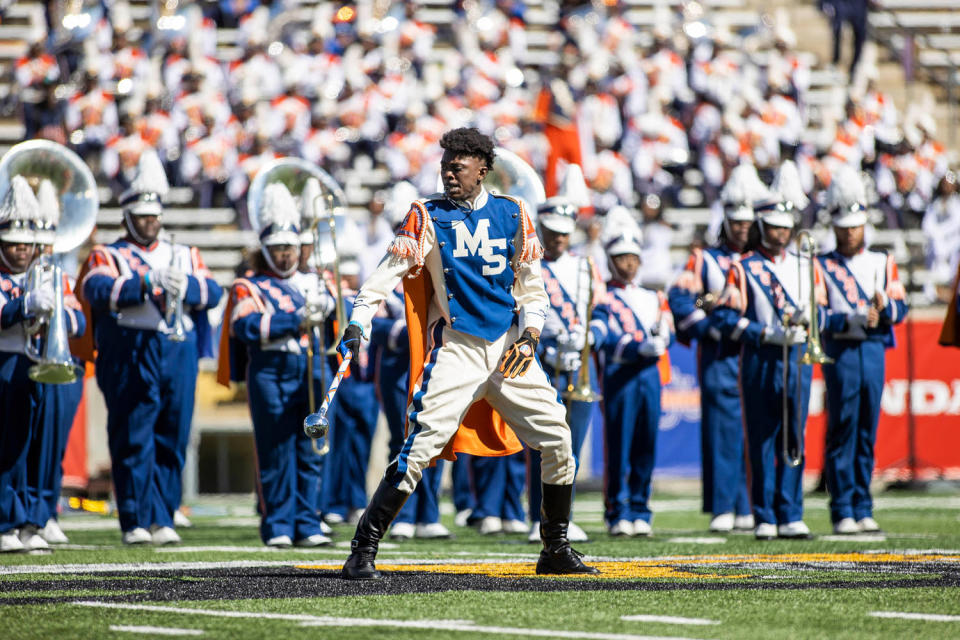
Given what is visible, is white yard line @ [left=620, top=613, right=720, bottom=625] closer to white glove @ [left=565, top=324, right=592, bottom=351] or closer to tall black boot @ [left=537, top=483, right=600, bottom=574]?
tall black boot @ [left=537, top=483, right=600, bottom=574]

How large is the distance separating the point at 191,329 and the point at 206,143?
9.48 metres

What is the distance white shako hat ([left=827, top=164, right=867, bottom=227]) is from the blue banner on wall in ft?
18.0

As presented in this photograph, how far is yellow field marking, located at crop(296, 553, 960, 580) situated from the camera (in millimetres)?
7559

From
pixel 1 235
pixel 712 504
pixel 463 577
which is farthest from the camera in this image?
pixel 712 504

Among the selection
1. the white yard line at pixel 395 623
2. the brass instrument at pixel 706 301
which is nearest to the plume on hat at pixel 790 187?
the brass instrument at pixel 706 301

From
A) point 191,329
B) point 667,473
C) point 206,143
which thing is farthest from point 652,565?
point 206,143

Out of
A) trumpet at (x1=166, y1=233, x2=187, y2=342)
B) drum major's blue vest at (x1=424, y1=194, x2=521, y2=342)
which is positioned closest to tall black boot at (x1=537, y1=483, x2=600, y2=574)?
drum major's blue vest at (x1=424, y1=194, x2=521, y2=342)

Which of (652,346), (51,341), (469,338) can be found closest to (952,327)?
(652,346)

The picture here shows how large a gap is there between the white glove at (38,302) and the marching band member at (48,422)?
379 mm

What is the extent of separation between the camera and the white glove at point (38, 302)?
9.34 metres

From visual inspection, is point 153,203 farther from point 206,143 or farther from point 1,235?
point 206,143

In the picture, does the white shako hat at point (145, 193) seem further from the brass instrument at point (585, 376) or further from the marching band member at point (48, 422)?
the brass instrument at point (585, 376)

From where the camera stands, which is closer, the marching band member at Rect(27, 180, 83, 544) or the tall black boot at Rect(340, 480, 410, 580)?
the tall black boot at Rect(340, 480, 410, 580)

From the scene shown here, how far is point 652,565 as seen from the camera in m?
8.18
